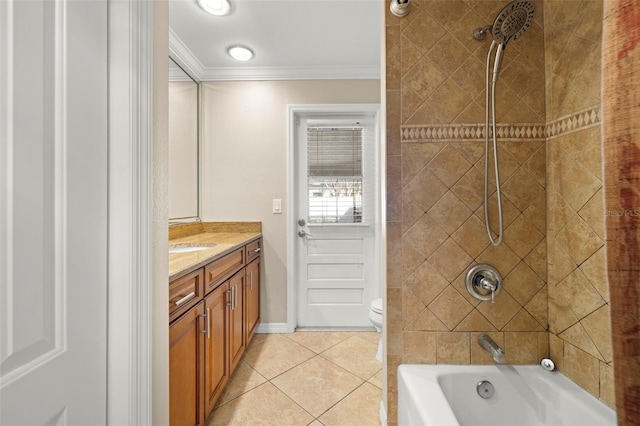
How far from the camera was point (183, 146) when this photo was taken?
87.7 inches

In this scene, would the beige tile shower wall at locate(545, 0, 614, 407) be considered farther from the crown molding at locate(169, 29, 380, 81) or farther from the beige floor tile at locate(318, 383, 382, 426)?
the crown molding at locate(169, 29, 380, 81)

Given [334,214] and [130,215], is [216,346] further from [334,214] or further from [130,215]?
[334,214]

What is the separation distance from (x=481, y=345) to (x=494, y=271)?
32 centimetres

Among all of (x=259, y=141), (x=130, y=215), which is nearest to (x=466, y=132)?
(x=130, y=215)

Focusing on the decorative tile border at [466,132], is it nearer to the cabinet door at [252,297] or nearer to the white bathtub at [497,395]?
the white bathtub at [497,395]

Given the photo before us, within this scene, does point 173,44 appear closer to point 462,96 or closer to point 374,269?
point 462,96

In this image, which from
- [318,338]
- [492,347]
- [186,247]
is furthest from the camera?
[318,338]

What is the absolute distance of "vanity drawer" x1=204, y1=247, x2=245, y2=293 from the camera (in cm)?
135

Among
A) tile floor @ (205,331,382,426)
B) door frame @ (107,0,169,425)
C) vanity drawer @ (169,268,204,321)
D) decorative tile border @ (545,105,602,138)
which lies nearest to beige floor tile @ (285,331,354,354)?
tile floor @ (205,331,382,426)

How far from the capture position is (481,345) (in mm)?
1157

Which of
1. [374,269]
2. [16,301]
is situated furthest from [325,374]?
[16,301]

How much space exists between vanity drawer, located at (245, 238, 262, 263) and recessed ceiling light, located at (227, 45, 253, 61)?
1555mm

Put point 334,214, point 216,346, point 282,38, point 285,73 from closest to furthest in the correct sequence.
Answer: point 216,346
point 282,38
point 285,73
point 334,214

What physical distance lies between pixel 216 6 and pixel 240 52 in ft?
1.62
